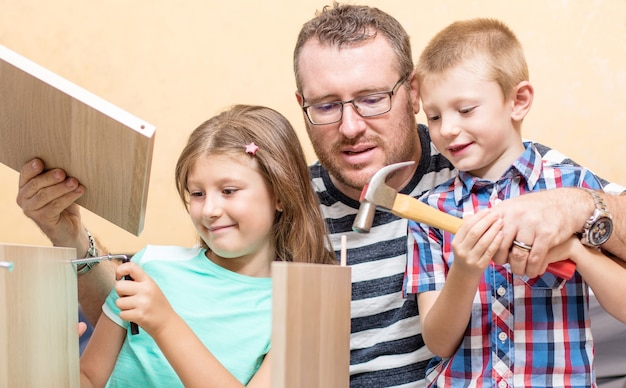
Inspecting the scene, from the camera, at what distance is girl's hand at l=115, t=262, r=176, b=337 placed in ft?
4.16

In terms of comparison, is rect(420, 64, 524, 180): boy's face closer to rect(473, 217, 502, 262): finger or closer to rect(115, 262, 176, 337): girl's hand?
rect(473, 217, 502, 262): finger

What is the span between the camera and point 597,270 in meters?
1.31

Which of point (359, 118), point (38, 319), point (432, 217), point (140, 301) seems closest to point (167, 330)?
point (140, 301)

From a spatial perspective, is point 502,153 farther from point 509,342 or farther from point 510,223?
point 509,342

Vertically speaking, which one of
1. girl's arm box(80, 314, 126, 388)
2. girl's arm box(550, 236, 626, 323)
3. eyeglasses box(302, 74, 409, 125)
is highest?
eyeglasses box(302, 74, 409, 125)

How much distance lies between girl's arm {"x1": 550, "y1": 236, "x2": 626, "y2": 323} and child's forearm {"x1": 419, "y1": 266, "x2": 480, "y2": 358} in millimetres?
159

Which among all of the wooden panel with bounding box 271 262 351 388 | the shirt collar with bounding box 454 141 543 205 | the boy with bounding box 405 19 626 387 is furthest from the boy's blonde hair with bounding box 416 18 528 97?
the wooden panel with bounding box 271 262 351 388

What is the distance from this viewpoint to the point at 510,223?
127cm

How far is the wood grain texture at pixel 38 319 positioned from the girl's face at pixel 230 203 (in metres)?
0.30

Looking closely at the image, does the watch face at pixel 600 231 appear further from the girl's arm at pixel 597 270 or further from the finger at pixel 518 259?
the finger at pixel 518 259

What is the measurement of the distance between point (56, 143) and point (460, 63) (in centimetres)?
73

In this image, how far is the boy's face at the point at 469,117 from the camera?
140 centimetres

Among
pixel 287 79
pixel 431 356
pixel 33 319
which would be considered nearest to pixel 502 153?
pixel 431 356

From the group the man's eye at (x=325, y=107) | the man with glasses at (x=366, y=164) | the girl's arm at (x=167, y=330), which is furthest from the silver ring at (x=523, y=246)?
the man's eye at (x=325, y=107)
